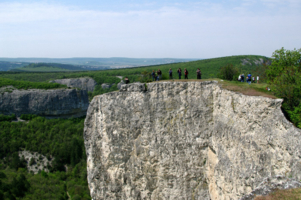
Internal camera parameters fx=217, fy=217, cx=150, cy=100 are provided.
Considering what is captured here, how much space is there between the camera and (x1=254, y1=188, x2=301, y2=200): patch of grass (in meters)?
7.02

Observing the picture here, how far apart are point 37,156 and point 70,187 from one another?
52.2 feet

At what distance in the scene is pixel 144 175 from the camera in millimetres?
17750

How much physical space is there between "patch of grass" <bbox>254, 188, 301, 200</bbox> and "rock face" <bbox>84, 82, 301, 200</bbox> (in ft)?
18.5

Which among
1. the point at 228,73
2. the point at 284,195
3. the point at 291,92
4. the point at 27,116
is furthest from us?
the point at 27,116

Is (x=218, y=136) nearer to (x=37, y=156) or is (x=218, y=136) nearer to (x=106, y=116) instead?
(x=106, y=116)

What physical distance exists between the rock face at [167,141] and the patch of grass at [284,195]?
563 centimetres

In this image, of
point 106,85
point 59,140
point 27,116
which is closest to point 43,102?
point 27,116

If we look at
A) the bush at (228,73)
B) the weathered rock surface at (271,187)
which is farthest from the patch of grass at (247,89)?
the bush at (228,73)

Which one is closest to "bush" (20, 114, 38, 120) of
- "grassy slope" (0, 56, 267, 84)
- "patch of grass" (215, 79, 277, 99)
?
"grassy slope" (0, 56, 267, 84)

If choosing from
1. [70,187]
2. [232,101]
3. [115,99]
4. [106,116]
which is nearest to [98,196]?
[106,116]

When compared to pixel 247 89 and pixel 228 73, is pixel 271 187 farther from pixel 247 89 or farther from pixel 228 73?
pixel 228 73

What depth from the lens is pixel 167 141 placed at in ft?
56.3

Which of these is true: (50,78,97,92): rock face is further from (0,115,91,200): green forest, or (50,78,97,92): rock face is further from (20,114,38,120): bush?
(20,114,38,120): bush

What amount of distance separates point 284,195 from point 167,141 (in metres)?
10.5
